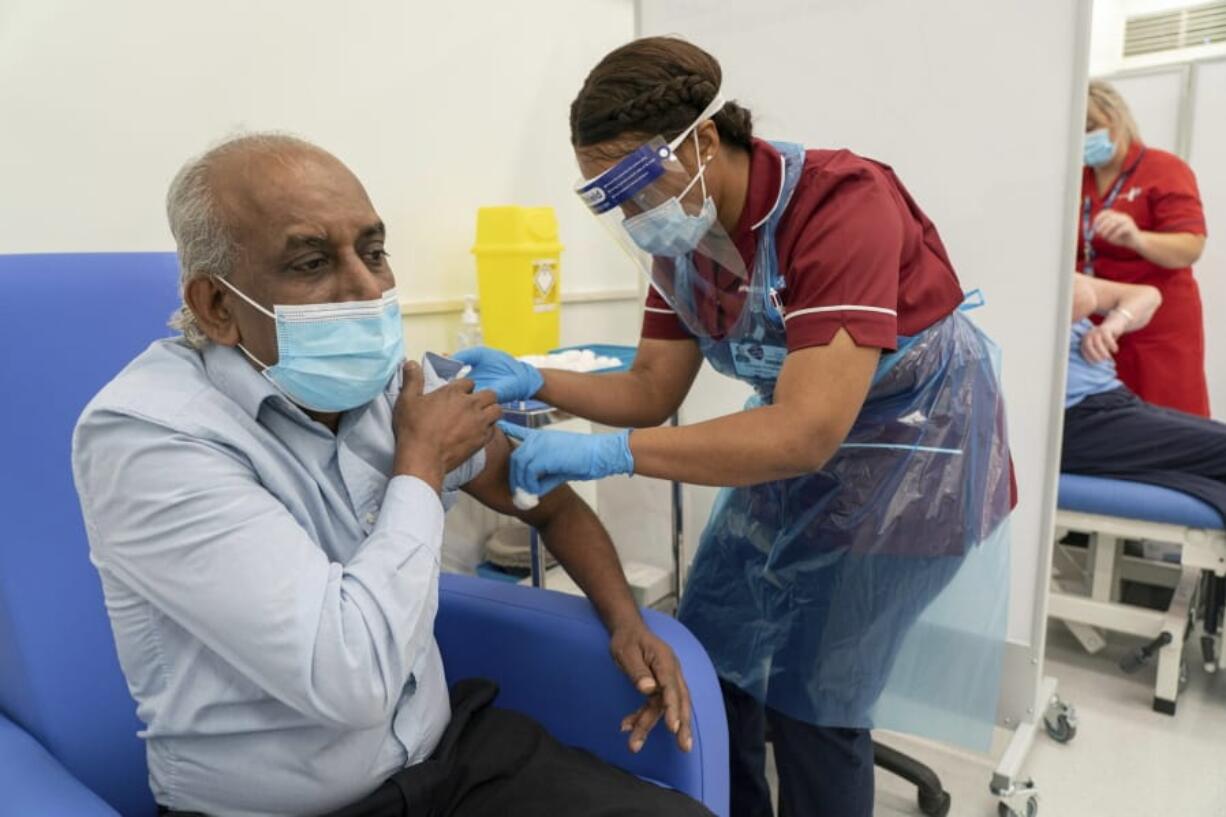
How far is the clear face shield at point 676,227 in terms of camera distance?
1.14 metres

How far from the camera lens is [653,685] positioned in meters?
1.05

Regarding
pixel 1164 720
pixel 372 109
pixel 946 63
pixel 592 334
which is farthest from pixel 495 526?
pixel 1164 720

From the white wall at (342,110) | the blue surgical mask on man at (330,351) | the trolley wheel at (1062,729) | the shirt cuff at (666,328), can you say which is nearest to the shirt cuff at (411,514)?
the blue surgical mask on man at (330,351)

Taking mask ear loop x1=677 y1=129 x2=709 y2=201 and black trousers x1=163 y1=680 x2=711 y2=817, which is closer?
black trousers x1=163 y1=680 x2=711 y2=817

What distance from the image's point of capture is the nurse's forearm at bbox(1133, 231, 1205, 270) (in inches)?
99.5

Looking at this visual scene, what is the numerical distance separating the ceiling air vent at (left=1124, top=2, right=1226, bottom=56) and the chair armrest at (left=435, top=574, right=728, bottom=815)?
4555 millimetres

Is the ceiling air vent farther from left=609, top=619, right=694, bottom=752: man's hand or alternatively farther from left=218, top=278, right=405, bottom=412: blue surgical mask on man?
left=218, top=278, right=405, bottom=412: blue surgical mask on man

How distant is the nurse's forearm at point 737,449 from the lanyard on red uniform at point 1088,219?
6.69 feet

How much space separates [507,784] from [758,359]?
2.38 ft

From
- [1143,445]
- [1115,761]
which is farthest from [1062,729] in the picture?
[1143,445]

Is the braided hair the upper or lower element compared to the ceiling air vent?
lower

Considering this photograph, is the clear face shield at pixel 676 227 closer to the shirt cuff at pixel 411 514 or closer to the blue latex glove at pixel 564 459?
the blue latex glove at pixel 564 459

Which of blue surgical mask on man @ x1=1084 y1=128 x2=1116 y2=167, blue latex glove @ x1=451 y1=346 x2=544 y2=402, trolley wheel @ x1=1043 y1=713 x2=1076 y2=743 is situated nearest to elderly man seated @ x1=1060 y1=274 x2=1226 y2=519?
blue surgical mask on man @ x1=1084 y1=128 x2=1116 y2=167

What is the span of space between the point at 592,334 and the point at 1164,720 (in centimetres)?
194
